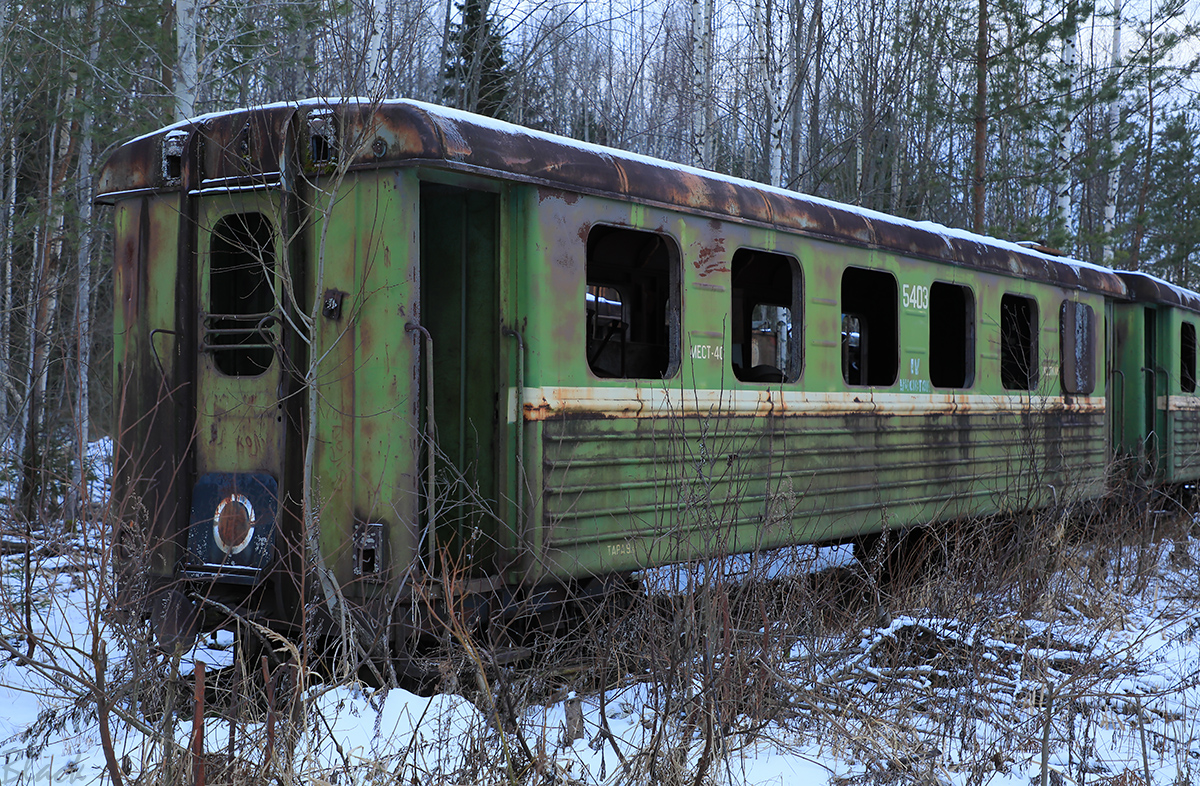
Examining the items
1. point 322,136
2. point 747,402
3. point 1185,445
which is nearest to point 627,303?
point 747,402

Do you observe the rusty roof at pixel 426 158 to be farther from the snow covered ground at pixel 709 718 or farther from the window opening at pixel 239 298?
the snow covered ground at pixel 709 718

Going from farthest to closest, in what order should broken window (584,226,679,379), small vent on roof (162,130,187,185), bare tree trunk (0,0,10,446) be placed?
bare tree trunk (0,0,10,446)
broken window (584,226,679,379)
small vent on roof (162,130,187,185)

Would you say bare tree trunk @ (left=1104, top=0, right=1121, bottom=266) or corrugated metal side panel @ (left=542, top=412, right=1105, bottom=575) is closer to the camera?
corrugated metal side panel @ (left=542, top=412, right=1105, bottom=575)

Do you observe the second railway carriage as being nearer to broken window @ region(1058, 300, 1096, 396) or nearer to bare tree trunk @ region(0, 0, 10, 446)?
→ broken window @ region(1058, 300, 1096, 396)

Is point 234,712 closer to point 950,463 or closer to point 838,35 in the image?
point 950,463

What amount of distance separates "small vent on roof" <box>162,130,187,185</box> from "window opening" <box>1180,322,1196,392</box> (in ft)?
35.5

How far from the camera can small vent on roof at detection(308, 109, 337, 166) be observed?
186 inches

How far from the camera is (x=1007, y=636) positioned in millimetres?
5668

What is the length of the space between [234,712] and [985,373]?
251 inches

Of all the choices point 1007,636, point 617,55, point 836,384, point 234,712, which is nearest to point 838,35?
point 617,55

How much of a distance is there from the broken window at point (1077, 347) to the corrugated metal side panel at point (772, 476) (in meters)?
0.31

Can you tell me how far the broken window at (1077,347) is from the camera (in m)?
9.45

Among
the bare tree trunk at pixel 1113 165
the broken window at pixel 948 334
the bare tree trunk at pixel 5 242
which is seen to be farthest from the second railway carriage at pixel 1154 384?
the bare tree trunk at pixel 5 242

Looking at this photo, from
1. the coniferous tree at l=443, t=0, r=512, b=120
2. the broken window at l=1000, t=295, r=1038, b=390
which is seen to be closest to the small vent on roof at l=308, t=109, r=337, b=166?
the broken window at l=1000, t=295, r=1038, b=390
